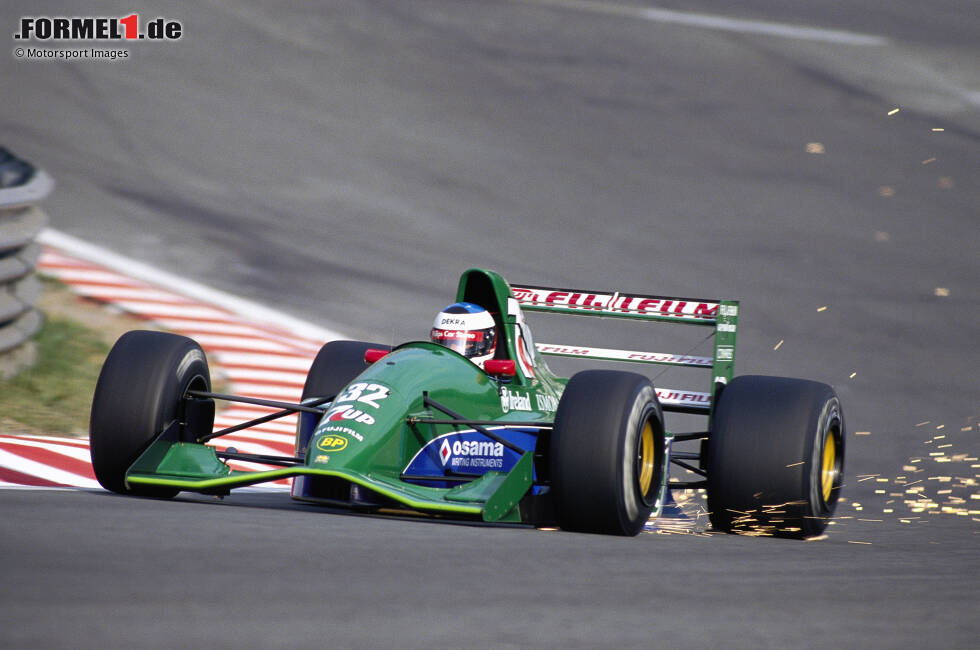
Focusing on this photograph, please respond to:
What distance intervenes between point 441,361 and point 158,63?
15.9 m

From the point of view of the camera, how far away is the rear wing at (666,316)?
327 inches

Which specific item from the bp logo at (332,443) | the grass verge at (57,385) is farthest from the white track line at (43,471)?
the bp logo at (332,443)

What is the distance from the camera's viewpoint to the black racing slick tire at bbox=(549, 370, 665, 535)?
6262 mm

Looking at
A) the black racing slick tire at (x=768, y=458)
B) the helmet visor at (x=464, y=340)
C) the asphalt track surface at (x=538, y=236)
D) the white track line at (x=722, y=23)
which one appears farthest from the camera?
the white track line at (x=722, y=23)

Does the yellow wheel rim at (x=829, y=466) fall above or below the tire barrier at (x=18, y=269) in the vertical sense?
below

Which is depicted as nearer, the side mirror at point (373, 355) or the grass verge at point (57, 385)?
the side mirror at point (373, 355)

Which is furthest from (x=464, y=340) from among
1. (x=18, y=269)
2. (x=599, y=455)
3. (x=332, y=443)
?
(x=18, y=269)

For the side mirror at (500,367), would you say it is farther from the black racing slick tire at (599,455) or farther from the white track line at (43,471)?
the white track line at (43,471)

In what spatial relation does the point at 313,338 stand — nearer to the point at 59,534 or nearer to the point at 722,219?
the point at 722,219

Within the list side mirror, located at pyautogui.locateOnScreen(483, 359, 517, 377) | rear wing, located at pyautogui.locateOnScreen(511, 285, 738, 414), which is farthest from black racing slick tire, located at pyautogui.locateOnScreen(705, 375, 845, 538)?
side mirror, located at pyautogui.locateOnScreen(483, 359, 517, 377)

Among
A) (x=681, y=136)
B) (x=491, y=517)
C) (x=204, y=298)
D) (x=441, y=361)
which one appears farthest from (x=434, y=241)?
(x=491, y=517)

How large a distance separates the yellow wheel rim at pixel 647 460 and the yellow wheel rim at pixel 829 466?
109 cm

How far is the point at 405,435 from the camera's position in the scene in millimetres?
6699

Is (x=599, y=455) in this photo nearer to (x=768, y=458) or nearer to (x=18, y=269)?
(x=768, y=458)
